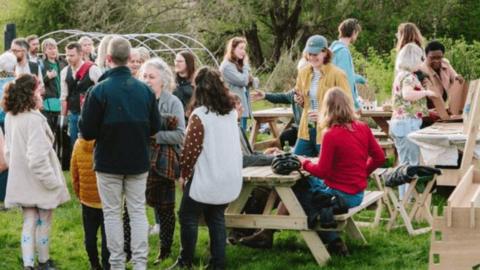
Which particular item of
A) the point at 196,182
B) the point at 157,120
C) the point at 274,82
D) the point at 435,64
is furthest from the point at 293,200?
the point at 274,82

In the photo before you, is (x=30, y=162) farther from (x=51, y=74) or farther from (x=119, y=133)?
(x=51, y=74)

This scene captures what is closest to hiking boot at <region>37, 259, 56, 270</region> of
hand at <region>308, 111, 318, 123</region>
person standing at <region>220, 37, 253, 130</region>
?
hand at <region>308, 111, 318, 123</region>

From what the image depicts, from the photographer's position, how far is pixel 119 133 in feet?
19.9

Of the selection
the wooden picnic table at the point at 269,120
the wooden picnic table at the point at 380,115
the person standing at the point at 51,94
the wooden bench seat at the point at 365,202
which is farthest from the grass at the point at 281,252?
the wooden picnic table at the point at 269,120

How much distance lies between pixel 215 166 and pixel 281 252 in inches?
52.5

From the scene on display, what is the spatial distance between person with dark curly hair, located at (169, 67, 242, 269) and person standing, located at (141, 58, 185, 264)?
419mm

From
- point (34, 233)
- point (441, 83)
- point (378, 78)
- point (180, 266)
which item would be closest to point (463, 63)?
point (378, 78)

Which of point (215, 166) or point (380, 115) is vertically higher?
point (215, 166)

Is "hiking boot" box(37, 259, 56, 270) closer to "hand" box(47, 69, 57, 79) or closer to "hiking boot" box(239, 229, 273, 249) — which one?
"hiking boot" box(239, 229, 273, 249)

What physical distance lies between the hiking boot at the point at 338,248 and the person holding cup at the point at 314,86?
137cm

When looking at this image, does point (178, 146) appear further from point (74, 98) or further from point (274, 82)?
point (274, 82)

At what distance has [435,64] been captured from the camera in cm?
976

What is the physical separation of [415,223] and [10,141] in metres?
3.92

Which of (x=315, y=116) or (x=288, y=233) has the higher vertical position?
(x=315, y=116)
